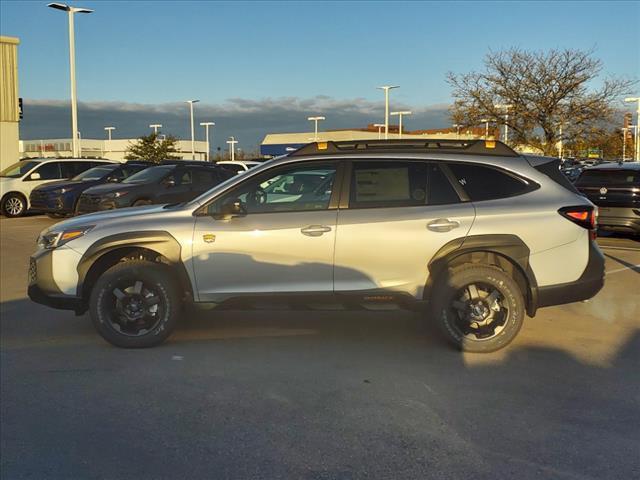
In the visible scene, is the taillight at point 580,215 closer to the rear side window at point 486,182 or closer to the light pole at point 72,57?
the rear side window at point 486,182

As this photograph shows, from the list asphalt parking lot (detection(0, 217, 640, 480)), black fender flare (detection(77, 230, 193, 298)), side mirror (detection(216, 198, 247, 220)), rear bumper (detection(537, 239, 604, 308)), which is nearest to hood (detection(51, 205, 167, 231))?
black fender flare (detection(77, 230, 193, 298))

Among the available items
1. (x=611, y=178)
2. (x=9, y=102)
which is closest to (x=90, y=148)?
(x=9, y=102)

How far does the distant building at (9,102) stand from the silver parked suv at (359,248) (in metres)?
27.5

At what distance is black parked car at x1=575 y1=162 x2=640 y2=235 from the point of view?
40.8 ft

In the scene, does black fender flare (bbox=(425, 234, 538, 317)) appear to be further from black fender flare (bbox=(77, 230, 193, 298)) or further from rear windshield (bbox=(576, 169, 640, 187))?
rear windshield (bbox=(576, 169, 640, 187))

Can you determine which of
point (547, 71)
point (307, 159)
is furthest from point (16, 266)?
point (547, 71)

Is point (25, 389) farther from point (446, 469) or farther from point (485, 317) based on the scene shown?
point (485, 317)

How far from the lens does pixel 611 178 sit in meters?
12.8

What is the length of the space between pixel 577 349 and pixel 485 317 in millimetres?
945

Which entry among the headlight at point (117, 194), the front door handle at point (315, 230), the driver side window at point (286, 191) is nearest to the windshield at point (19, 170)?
the headlight at point (117, 194)

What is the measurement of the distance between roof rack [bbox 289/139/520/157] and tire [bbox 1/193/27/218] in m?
16.4

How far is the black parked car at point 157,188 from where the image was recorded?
47.8 feet

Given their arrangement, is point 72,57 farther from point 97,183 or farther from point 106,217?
point 106,217

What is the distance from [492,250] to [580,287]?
85 centimetres
